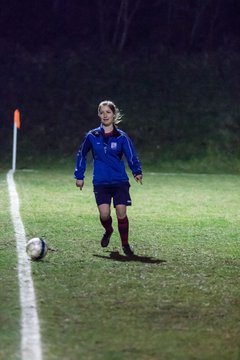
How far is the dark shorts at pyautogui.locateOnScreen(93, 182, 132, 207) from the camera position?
8.00m

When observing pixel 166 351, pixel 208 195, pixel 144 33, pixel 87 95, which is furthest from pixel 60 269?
pixel 144 33

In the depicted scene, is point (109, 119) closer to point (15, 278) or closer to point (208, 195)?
point (15, 278)

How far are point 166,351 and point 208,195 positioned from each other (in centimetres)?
1114

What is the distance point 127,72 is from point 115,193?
2215 centimetres

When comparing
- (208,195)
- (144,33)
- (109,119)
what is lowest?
(208,195)

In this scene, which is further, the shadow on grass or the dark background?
the dark background

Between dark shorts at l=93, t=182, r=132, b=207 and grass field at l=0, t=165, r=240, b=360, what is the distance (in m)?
0.59

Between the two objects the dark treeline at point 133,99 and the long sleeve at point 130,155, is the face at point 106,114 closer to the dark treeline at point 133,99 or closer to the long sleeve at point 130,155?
the long sleeve at point 130,155

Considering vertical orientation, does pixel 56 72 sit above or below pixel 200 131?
above

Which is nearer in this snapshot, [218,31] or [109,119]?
[109,119]

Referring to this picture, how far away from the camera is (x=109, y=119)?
7836mm

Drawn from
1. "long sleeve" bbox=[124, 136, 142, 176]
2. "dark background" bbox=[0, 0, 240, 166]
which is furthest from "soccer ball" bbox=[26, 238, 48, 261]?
"dark background" bbox=[0, 0, 240, 166]

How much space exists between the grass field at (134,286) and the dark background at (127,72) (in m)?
13.6

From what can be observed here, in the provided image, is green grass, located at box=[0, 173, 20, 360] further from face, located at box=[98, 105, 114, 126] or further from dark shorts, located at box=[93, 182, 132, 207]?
face, located at box=[98, 105, 114, 126]
